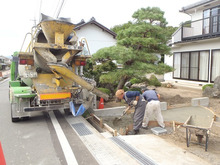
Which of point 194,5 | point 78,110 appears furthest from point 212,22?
point 78,110

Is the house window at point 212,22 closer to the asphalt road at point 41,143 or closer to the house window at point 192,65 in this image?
the house window at point 192,65

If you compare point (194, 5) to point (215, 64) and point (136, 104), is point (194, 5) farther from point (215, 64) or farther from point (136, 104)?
point (136, 104)

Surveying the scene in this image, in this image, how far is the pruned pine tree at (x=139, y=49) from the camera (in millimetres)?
7449

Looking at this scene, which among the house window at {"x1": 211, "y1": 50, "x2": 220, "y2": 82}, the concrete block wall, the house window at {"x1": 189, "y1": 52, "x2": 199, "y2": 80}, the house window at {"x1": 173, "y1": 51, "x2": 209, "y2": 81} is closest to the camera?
the concrete block wall

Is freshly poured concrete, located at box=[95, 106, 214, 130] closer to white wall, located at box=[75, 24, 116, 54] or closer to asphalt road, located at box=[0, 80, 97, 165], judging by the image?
asphalt road, located at box=[0, 80, 97, 165]

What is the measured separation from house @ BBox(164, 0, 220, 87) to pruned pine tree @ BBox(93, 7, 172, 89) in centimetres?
505

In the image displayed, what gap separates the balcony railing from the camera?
11.9m

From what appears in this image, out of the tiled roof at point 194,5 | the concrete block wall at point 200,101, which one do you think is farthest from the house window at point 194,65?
the concrete block wall at point 200,101

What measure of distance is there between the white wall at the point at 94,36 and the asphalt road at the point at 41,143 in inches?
724

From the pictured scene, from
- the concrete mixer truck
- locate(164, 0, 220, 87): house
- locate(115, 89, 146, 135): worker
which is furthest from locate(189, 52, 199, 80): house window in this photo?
the concrete mixer truck

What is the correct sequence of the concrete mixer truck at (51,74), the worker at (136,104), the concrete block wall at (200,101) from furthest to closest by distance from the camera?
the concrete block wall at (200,101) < the worker at (136,104) < the concrete mixer truck at (51,74)

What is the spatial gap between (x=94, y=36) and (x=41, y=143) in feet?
68.3

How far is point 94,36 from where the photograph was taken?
23.5m

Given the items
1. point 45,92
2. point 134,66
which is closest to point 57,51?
point 45,92
